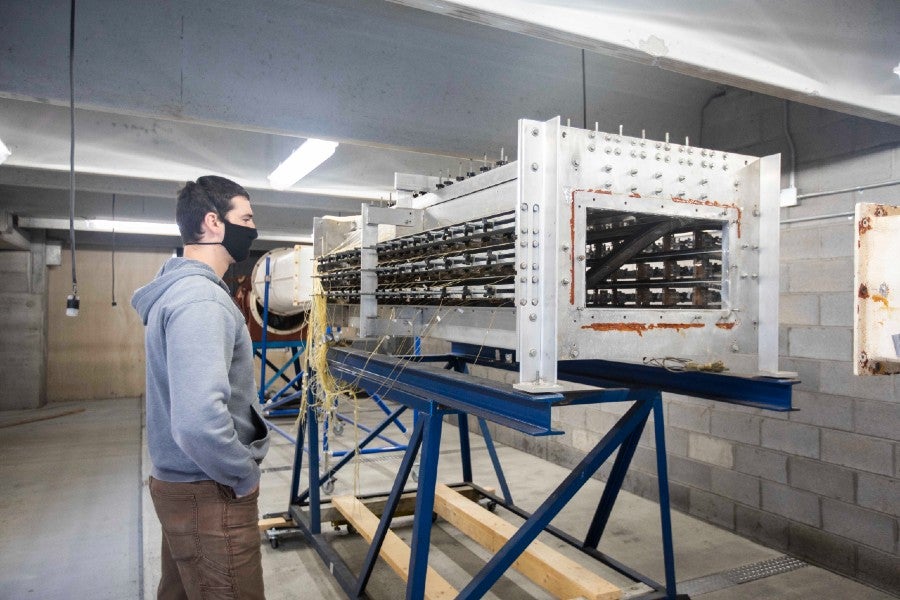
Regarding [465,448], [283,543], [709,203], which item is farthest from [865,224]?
[283,543]

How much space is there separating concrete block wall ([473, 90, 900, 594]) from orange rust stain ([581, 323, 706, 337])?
1578 millimetres

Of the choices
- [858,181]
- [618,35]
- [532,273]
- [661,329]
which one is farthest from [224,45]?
[858,181]

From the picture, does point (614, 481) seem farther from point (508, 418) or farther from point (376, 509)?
point (376, 509)

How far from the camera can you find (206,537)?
1.61 meters

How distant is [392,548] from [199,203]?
182 centimetres

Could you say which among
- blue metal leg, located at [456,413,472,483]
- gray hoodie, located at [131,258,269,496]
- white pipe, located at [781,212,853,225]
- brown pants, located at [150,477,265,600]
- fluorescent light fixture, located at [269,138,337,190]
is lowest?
blue metal leg, located at [456,413,472,483]

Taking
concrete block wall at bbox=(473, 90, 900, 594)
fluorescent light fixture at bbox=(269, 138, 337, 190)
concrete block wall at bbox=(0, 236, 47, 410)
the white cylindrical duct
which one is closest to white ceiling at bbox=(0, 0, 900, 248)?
fluorescent light fixture at bbox=(269, 138, 337, 190)

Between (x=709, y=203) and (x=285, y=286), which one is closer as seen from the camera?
(x=709, y=203)

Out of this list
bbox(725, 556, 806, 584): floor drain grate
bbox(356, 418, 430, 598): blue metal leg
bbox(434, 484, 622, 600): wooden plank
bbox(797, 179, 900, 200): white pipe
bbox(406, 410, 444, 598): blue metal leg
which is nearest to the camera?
bbox(406, 410, 444, 598): blue metal leg

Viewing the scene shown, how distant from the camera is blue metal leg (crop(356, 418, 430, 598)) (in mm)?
2449

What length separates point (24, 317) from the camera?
7898 millimetres

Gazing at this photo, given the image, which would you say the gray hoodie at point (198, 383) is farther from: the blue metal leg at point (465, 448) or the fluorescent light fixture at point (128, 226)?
the fluorescent light fixture at point (128, 226)

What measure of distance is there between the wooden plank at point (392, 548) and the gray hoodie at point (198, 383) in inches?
43.2

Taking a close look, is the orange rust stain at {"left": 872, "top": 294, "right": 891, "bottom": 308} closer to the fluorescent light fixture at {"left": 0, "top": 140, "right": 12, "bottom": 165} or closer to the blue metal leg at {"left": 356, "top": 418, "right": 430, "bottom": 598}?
the blue metal leg at {"left": 356, "top": 418, "right": 430, "bottom": 598}
